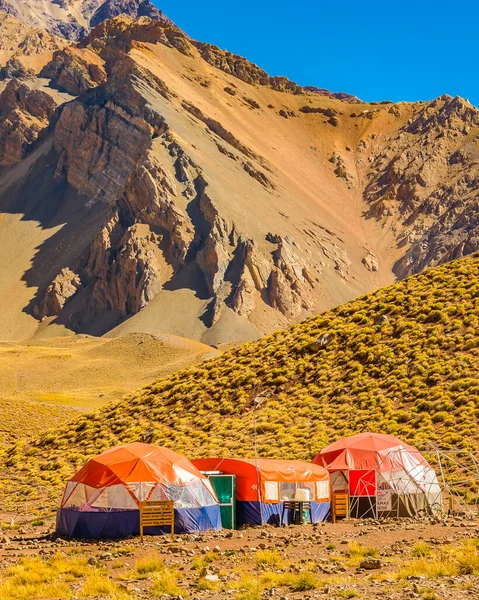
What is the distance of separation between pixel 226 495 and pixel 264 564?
29.3 ft

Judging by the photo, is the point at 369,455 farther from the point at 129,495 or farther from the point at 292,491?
the point at 129,495

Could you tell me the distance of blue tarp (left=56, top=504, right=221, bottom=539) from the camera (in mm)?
25094

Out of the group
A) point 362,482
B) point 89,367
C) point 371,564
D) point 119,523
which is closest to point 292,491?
point 362,482

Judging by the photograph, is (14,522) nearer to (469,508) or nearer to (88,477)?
(88,477)

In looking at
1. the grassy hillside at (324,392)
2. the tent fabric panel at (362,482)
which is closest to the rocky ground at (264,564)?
the tent fabric panel at (362,482)

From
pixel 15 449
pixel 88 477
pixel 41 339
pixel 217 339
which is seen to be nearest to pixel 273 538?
pixel 88 477

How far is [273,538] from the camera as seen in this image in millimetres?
24109

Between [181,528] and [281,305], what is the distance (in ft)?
467

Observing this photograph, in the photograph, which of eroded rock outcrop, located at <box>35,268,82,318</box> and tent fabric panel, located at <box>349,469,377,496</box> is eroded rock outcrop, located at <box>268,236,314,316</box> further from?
tent fabric panel, located at <box>349,469,377,496</box>

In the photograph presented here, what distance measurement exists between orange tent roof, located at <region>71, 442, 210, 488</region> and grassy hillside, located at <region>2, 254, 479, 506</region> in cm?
1120

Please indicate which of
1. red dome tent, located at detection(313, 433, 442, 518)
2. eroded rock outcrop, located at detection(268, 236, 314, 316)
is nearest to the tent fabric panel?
red dome tent, located at detection(313, 433, 442, 518)

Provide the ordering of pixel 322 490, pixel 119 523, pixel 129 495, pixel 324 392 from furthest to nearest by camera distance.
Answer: pixel 324 392 → pixel 322 490 → pixel 129 495 → pixel 119 523

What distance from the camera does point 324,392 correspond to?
44.7m

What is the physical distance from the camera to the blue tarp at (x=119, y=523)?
25.1 metres
